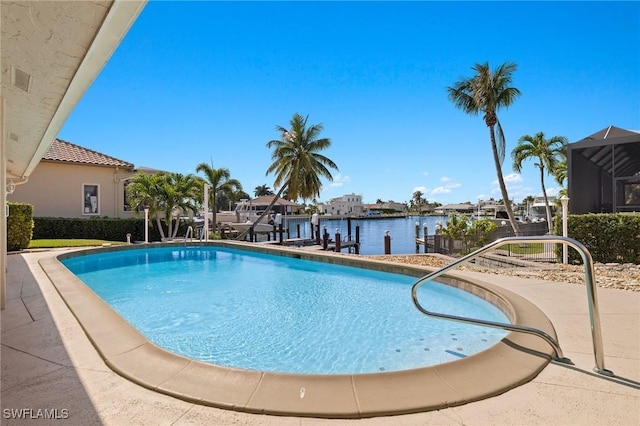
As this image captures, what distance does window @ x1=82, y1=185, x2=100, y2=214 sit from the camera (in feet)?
55.7

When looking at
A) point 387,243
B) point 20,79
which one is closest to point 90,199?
point 387,243

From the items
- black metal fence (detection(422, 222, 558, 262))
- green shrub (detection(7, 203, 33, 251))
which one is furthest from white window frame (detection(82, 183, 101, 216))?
black metal fence (detection(422, 222, 558, 262))

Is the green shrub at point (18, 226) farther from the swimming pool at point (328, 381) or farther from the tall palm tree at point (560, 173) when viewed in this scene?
the tall palm tree at point (560, 173)

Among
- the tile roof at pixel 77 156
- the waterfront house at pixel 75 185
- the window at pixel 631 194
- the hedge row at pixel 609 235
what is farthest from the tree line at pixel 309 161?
the hedge row at pixel 609 235

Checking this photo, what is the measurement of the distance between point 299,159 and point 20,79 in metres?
20.1

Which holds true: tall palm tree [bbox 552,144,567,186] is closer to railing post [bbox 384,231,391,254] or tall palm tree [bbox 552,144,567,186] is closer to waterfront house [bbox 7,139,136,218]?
railing post [bbox 384,231,391,254]

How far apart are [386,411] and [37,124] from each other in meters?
6.54

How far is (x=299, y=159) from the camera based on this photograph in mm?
23547

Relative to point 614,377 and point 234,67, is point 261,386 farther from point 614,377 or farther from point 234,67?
point 234,67

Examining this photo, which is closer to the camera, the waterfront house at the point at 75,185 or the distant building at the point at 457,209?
the waterfront house at the point at 75,185

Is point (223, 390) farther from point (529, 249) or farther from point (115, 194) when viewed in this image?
point (115, 194)

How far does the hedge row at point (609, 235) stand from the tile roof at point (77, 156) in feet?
67.9

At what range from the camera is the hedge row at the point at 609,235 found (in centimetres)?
923

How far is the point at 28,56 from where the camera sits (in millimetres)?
3141
